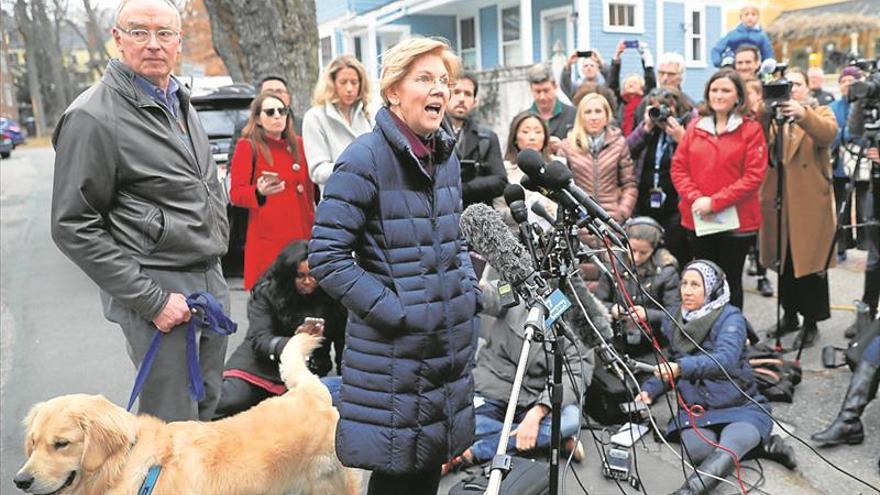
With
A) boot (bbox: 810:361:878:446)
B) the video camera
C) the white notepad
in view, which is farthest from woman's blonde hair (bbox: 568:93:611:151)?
boot (bbox: 810:361:878:446)

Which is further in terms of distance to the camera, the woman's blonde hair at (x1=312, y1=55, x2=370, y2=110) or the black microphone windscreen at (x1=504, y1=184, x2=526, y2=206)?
the woman's blonde hair at (x1=312, y1=55, x2=370, y2=110)

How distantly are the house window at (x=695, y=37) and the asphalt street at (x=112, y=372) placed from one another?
1373 centimetres

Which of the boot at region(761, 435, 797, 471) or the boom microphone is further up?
the boom microphone

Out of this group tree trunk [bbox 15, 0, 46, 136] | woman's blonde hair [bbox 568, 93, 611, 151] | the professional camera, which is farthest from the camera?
tree trunk [bbox 15, 0, 46, 136]

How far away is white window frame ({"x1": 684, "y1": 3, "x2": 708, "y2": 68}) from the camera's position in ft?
67.8

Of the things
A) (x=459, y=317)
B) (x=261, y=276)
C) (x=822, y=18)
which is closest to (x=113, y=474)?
(x=459, y=317)

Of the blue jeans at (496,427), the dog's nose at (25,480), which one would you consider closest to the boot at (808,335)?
the blue jeans at (496,427)

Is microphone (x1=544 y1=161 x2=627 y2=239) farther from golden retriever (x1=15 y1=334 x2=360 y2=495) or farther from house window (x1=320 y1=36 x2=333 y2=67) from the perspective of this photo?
house window (x1=320 y1=36 x2=333 y2=67)

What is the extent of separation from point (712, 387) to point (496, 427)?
129 cm

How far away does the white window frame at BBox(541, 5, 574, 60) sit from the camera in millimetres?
20016

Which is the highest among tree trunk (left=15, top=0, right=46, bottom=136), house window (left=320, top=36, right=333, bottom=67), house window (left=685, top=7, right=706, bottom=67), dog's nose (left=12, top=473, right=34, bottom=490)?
tree trunk (left=15, top=0, right=46, bottom=136)

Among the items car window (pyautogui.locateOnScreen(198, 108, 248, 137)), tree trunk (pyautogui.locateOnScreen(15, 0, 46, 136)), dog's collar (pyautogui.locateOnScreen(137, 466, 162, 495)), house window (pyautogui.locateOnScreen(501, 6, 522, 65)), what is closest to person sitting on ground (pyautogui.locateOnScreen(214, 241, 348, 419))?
dog's collar (pyautogui.locateOnScreen(137, 466, 162, 495))

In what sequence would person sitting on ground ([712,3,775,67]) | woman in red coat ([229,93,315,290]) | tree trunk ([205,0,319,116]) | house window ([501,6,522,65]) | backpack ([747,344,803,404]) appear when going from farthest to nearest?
house window ([501,6,522,65]) < tree trunk ([205,0,319,116]) < person sitting on ground ([712,3,775,67]) < woman in red coat ([229,93,315,290]) < backpack ([747,344,803,404])

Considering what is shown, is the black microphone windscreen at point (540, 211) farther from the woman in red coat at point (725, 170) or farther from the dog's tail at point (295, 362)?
the woman in red coat at point (725, 170)
